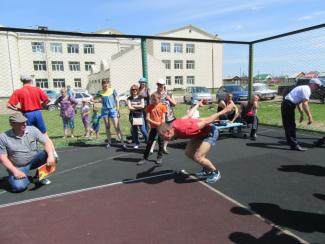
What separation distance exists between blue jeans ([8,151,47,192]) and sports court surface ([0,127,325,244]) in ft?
0.42

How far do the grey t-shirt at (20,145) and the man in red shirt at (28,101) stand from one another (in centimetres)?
72

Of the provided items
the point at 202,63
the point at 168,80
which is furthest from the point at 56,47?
the point at 202,63

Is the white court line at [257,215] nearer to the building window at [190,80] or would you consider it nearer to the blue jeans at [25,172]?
the blue jeans at [25,172]

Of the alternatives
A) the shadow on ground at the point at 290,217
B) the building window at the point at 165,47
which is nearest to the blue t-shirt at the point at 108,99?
the shadow on ground at the point at 290,217

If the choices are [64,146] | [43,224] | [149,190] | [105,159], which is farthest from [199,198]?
[64,146]

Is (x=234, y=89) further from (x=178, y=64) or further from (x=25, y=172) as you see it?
(x=178, y=64)

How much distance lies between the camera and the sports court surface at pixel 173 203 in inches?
124

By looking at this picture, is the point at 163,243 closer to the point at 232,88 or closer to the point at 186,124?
the point at 186,124

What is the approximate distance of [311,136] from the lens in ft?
25.7

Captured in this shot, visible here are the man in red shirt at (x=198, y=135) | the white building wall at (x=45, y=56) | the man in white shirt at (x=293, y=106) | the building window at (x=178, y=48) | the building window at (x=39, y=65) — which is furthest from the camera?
the building window at (x=178, y=48)

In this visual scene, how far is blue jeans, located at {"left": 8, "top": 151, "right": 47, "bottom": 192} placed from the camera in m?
4.52

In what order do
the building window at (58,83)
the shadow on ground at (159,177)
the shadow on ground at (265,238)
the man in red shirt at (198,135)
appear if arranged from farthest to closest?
the building window at (58,83), the shadow on ground at (159,177), the man in red shirt at (198,135), the shadow on ground at (265,238)

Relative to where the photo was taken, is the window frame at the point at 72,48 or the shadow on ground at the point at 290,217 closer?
the shadow on ground at the point at 290,217

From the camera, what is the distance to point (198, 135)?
179 inches
